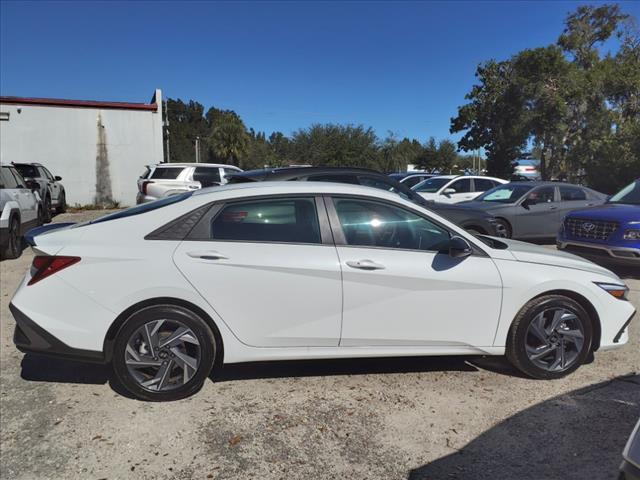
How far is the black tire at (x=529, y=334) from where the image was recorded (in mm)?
3842

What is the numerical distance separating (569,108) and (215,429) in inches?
1386

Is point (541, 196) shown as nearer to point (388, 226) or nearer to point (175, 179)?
point (388, 226)

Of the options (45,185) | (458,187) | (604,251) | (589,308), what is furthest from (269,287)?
(45,185)

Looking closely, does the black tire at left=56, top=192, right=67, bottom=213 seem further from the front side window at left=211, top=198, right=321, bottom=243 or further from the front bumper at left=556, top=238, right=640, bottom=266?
the front bumper at left=556, top=238, right=640, bottom=266

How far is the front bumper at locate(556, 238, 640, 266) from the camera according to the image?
713 centimetres

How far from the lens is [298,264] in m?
3.57

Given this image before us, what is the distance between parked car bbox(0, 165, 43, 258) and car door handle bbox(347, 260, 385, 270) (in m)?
7.18

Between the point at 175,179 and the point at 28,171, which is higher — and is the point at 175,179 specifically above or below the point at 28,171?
below

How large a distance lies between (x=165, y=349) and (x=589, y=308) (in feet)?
10.6

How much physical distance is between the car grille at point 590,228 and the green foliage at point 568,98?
2119 cm

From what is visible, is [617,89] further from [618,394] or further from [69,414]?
[69,414]

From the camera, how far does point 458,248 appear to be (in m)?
3.71

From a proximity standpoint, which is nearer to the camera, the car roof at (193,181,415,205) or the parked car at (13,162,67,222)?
the car roof at (193,181,415,205)

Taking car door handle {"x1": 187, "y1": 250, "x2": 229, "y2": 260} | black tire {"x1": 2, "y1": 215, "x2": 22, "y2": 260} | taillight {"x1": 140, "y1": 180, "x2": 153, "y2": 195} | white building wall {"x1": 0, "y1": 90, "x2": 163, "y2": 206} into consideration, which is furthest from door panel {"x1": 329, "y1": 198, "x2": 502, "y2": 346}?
white building wall {"x1": 0, "y1": 90, "x2": 163, "y2": 206}
